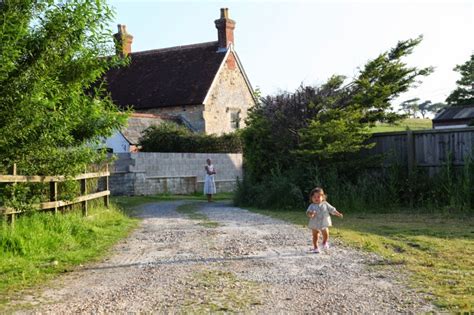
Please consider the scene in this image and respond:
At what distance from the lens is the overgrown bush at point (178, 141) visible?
2892 centimetres

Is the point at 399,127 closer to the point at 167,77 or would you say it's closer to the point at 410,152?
the point at 410,152

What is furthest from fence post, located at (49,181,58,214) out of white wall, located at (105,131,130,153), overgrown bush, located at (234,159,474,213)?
white wall, located at (105,131,130,153)

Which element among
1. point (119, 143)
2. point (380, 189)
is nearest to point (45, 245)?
point (380, 189)

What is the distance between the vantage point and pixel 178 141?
2905 cm

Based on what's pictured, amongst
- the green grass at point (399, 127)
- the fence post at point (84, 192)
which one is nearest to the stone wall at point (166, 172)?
the green grass at point (399, 127)

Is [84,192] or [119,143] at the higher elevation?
[119,143]

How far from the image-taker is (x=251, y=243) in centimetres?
976

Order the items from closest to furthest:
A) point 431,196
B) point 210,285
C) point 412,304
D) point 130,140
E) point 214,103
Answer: point 412,304 → point 210,285 → point 431,196 → point 130,140 → point 214,103

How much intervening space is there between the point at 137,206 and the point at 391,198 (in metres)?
8.05

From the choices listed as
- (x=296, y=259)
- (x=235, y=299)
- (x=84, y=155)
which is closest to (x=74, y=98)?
(x=84, y=155)

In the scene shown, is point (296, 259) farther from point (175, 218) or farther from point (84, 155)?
point (175, 218)

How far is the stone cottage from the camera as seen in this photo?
36250mm

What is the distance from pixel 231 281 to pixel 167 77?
32.8 m

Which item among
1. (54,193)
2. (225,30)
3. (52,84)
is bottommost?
(54,193)
